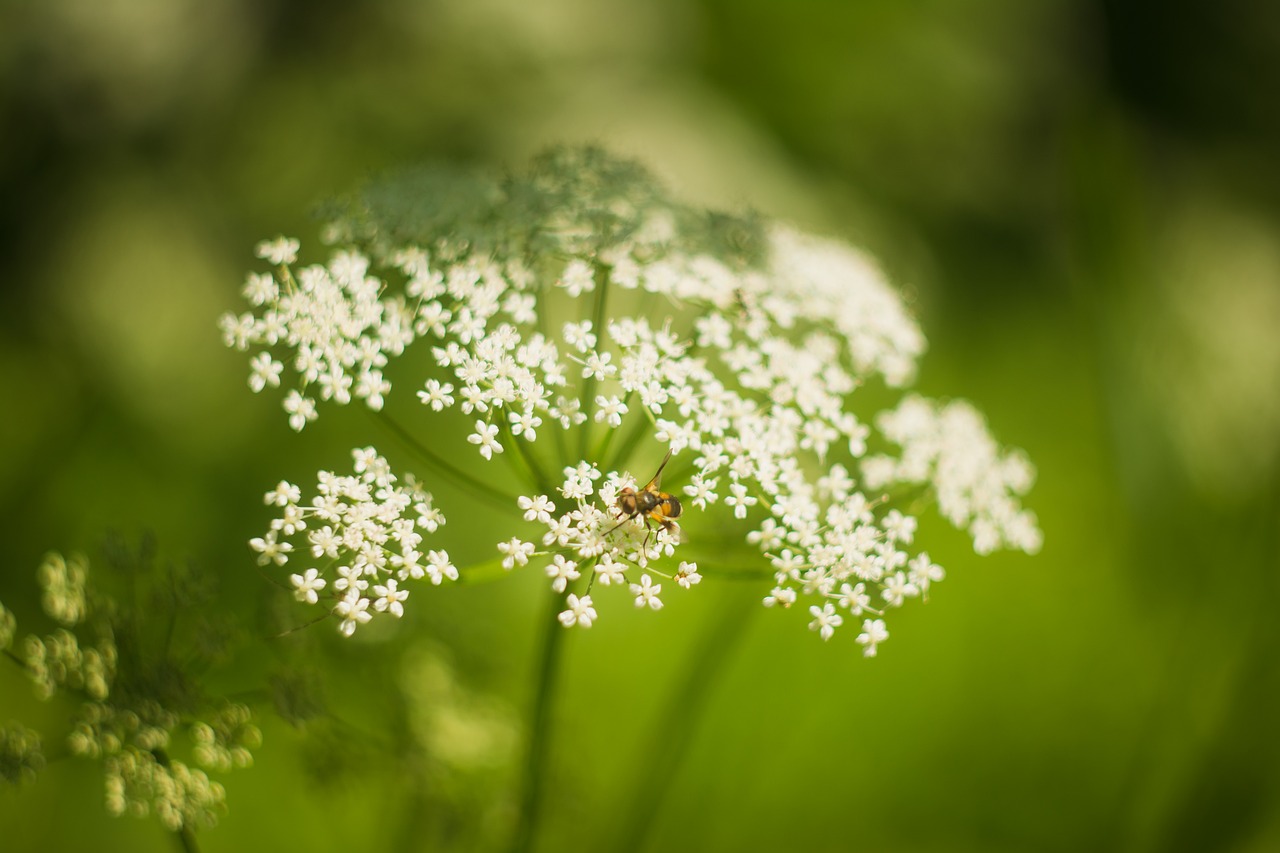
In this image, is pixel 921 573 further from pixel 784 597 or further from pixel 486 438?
pixel 486 438

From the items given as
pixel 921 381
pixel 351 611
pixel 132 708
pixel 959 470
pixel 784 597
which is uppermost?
pixel 921 381

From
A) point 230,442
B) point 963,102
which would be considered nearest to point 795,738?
point 230,442

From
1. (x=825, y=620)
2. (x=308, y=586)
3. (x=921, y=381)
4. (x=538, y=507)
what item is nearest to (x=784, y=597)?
(x=825, y=620)

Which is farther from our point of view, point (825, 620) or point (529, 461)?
point (529, 461)

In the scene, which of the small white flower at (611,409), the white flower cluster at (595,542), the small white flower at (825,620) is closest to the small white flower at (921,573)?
the small white flower at (825,620)

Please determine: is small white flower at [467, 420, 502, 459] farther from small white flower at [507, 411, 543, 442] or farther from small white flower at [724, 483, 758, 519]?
small white flower at [724, 483, 758, 519]

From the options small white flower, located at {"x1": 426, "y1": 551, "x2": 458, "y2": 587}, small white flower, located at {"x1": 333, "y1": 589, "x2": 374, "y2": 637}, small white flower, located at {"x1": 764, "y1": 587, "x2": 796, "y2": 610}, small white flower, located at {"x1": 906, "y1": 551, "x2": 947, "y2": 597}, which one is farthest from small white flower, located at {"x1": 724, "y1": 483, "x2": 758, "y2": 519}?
small white flower, located at {"x1": 333, "y1": 589, "x2": 374, "y2": 637}

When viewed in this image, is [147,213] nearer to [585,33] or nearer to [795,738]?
[585,33]

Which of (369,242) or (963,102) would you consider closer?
(369,242)
